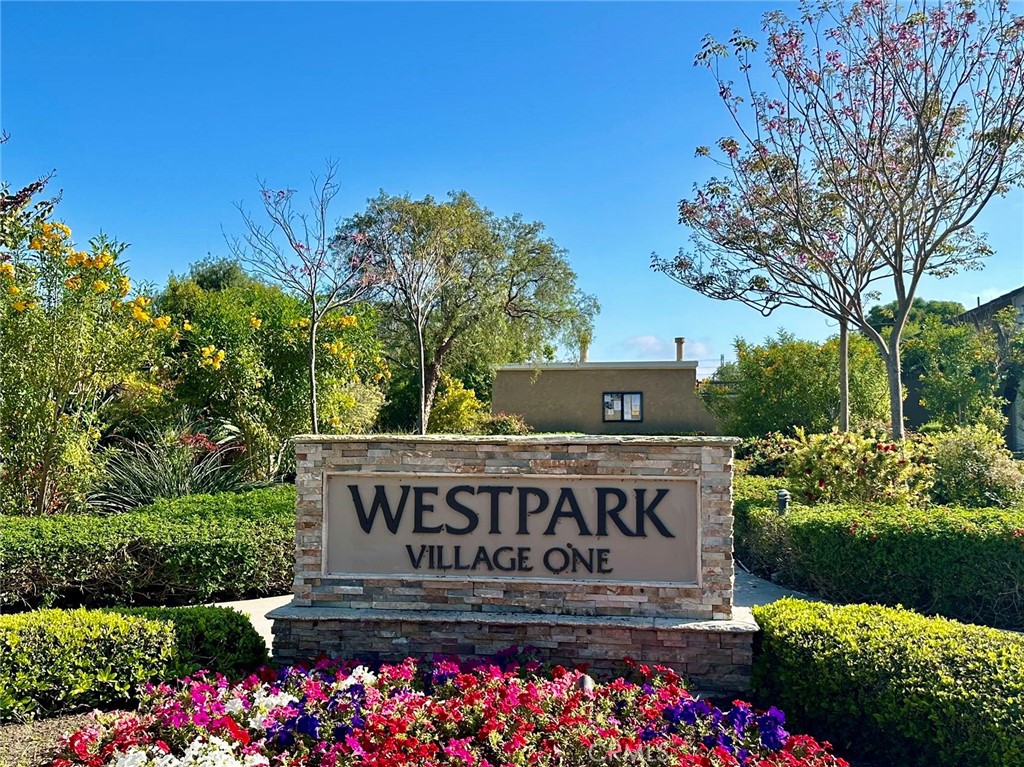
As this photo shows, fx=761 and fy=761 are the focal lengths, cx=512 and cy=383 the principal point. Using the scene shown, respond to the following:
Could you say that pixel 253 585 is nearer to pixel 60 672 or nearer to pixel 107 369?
pixel 60 672

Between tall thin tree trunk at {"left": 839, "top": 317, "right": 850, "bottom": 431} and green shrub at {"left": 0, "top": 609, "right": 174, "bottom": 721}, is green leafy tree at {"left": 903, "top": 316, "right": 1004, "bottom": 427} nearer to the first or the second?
tall thin tree trunk at {"left": 839, "top": 317, "right": 850, "bottom": 431}

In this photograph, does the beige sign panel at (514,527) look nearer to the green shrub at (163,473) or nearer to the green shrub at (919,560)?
the green shrub at (919,560)

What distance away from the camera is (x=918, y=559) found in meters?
5.86

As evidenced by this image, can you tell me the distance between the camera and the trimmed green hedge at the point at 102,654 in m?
3.87

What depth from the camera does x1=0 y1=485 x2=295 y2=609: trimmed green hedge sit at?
556cm

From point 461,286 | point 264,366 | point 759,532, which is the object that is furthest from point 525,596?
point 461,286

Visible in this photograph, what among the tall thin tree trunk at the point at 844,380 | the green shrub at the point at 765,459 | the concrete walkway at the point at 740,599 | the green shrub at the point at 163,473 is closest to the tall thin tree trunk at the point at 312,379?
the green shrub at the point at 163,473

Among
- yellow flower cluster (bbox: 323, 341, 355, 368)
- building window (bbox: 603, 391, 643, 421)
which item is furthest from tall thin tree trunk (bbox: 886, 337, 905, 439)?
building window (bbox: 603, 391, 643, 421)

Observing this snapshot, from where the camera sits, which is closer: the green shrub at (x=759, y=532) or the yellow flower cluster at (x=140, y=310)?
the green shrub at (x=759, y=532)

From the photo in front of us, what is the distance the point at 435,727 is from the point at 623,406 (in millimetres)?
22142

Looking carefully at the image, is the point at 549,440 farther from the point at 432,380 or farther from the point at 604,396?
the point at 604,396

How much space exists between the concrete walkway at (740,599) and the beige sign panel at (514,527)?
127cm

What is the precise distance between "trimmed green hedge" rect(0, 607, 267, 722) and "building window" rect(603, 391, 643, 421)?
21260 millimetres

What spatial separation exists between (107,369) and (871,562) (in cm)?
756
